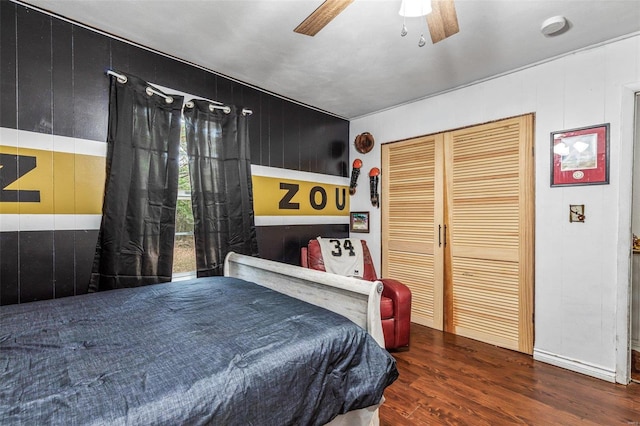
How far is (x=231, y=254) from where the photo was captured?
2676mm

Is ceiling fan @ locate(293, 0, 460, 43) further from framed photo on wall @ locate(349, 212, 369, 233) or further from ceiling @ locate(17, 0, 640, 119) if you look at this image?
framed photo on wall @ locate(349, 212, 369, 233)

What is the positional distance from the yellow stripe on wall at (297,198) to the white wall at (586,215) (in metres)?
1.93

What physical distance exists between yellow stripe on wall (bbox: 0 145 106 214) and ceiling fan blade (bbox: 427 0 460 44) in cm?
233

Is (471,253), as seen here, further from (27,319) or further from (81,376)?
(27,319)

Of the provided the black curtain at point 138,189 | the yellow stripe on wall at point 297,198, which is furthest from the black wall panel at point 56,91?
the yellow stripe on wall at point 297,198

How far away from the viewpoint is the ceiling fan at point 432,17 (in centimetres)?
144

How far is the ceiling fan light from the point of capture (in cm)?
142

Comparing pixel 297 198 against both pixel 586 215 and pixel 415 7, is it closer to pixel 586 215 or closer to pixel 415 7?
pixel 415 7

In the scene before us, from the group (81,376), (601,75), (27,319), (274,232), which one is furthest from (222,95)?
(601,75)

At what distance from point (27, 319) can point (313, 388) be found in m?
1.43

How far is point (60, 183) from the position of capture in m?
2.03

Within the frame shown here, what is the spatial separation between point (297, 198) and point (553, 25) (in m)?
2.61

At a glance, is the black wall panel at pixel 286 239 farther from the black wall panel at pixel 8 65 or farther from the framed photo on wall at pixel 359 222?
the black wall panel at pixel 8 65

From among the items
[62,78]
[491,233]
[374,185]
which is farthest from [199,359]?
[374,185]
